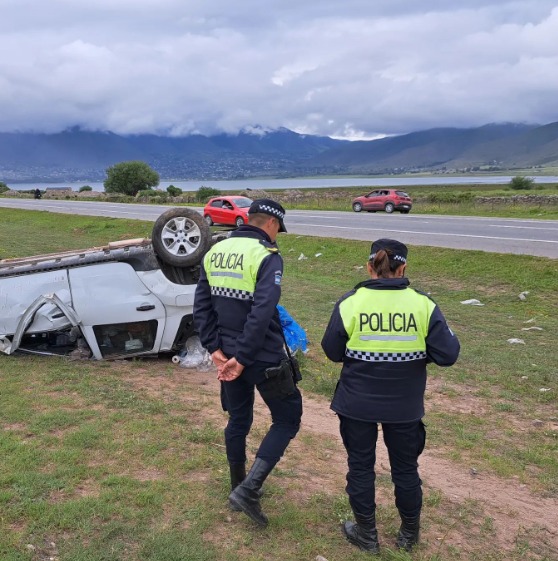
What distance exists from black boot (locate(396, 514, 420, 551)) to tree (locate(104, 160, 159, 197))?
219 ft

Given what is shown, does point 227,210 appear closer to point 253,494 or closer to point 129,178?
point 253,494

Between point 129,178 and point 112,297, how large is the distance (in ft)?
213

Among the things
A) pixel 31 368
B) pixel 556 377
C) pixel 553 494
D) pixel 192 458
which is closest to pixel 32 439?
pixel 192 458

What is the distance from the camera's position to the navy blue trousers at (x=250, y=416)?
125 inches

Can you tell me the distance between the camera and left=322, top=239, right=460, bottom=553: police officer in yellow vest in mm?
2836

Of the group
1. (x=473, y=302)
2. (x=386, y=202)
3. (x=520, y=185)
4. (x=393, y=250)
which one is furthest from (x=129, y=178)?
(x=393, y=250)

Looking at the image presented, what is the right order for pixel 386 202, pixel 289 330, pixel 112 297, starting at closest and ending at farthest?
pixel 289 330, pixel 112 297, pixel 386 202

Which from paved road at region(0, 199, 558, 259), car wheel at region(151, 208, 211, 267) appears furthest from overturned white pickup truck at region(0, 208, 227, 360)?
paved road at region(0, 199, 558, 259)

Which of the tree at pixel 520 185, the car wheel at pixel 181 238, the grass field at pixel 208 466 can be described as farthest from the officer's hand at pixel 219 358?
the tree at pixel 520 185

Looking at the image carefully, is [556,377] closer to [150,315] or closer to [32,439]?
[150,315]

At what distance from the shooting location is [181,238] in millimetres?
6078

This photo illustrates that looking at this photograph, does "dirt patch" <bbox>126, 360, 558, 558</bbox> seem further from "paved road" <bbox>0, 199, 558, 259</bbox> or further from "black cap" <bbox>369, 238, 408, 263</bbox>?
"paved road" <bbox>0, 199, 558, 259</bbox>

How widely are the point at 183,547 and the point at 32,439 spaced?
1.78 metres

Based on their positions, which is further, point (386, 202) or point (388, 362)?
point (386, 202)
